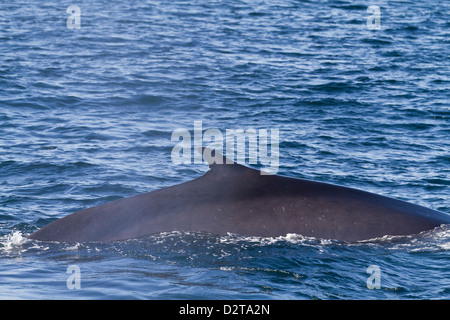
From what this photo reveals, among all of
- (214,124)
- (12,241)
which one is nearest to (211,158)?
(12,241)

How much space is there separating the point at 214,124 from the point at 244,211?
10.4 m

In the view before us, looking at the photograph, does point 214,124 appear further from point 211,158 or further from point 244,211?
point 244,211

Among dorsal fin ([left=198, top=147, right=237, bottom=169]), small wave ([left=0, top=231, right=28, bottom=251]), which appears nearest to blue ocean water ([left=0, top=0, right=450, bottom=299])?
small wave ([left=0, top=231, right=28, bottom=251])

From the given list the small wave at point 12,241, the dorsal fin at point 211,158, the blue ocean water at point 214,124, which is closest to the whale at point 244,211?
the dorsal fin at point 211,158

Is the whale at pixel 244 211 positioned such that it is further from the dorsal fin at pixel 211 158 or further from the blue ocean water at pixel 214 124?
the blue ocean water at pixel 214 124

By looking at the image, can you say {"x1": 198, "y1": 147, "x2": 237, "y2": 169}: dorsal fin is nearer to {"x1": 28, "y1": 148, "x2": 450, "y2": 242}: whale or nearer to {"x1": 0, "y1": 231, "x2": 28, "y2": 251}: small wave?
{"x1": 28, "y1": 148, "x2": 450, "y2": 242}: whale

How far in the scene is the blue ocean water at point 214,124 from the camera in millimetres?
8977

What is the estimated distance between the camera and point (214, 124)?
19.5 meters

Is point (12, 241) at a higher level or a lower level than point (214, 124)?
lower

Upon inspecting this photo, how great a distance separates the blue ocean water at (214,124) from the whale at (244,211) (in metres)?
0.15

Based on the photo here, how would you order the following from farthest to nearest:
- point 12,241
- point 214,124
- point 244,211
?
point 214,124 → point 12,241 → point 244,211

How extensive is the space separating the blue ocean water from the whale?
0.48 feet

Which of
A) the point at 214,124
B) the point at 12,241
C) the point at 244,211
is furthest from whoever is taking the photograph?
the point at 214,124
